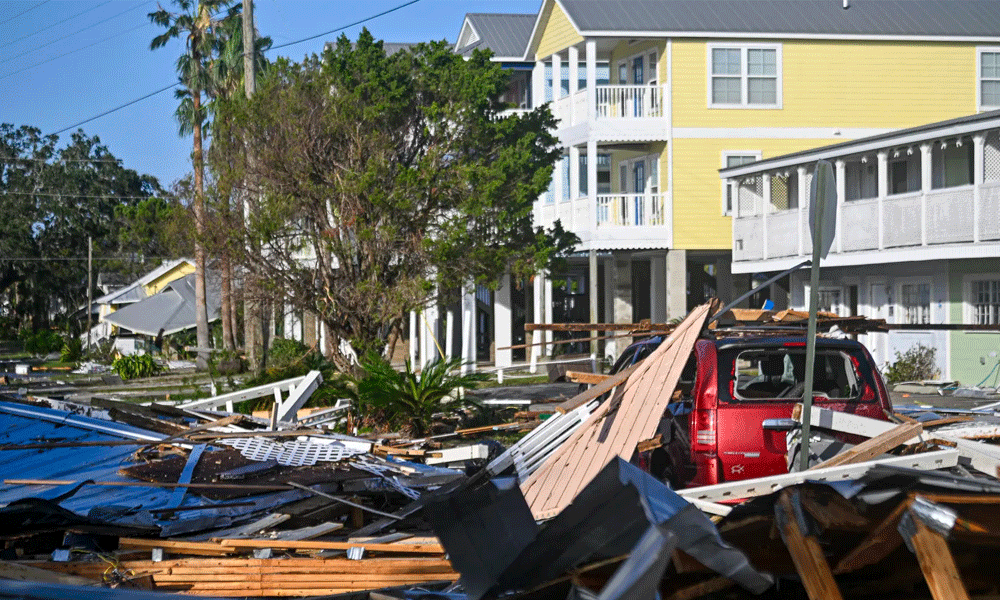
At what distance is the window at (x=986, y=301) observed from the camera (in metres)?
22.7

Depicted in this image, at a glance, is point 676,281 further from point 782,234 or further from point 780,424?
point 780,424

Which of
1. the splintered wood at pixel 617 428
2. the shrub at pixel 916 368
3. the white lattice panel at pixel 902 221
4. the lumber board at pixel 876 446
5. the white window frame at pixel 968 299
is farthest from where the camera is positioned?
the shrub at pixel 916 368

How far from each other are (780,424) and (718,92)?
22702 millimetres

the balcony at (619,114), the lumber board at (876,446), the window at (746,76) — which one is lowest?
the lumber board at (876,446)

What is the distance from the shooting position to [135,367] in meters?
34.1

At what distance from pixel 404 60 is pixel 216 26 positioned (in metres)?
17.1

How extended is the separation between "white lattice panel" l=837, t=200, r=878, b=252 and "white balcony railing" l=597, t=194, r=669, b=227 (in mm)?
5480

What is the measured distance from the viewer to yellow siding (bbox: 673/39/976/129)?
2969 centimetres

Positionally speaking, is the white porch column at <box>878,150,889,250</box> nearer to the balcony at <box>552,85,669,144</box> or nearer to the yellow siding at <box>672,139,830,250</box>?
the yellow siding at <box>672,139,830,250</box>

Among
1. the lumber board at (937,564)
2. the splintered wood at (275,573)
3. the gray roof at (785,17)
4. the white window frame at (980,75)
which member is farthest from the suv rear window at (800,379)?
the white window frame at (980,75)

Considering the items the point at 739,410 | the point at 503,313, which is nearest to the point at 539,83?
the point at 503,313

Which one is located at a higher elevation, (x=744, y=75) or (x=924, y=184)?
(x=744, y=75)

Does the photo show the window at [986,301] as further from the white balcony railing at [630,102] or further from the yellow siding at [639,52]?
the yellow siding at [639,52]

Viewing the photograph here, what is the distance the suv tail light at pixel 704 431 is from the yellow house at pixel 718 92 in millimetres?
20548
